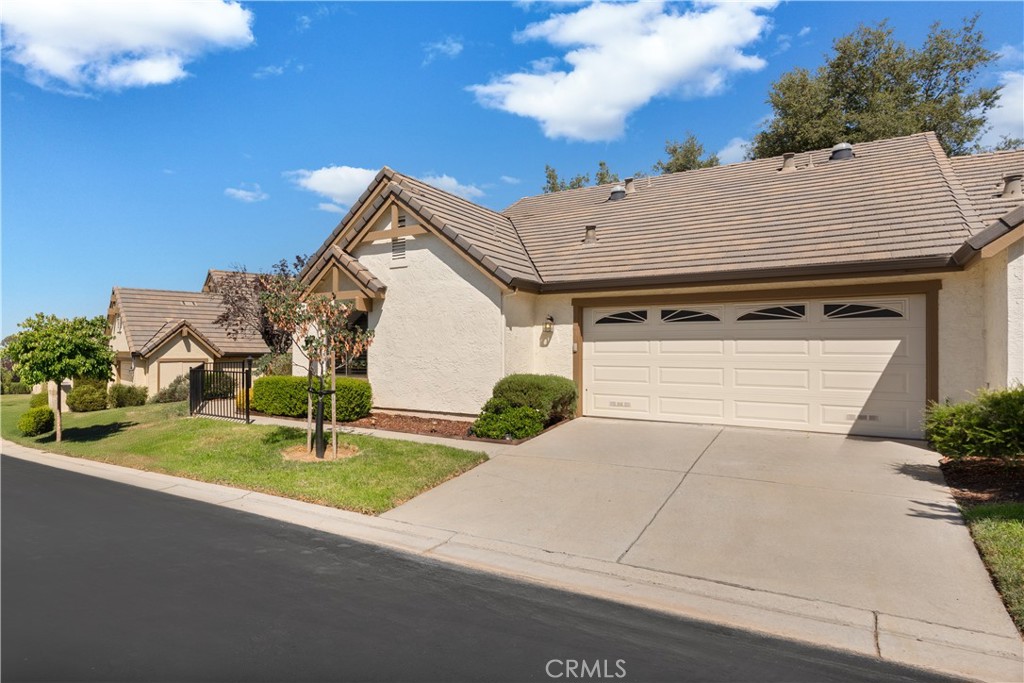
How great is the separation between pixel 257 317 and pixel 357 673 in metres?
18.0

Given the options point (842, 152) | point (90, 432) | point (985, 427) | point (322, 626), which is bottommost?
point (90, 432)

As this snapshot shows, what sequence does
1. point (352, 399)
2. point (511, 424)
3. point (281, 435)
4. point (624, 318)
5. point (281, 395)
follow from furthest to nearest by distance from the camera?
1. point (281, 395)
2. point (352, 399)
3. point (624, 318)
4. point (281, 435)
5. point (511, 424)

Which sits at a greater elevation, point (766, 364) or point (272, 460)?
point (766, 364)

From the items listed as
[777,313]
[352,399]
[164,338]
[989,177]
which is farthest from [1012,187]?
[164,338]

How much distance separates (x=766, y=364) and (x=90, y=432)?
17.2m

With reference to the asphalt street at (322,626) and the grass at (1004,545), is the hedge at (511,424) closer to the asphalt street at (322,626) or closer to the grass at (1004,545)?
the asphalt street at (322,626)

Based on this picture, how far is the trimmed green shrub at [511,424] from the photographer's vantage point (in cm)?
1050

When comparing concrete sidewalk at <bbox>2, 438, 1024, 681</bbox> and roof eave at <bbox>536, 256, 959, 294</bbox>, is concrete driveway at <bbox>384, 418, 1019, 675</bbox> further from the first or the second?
roof eave at <bbox>536, 256, 959, 294</bbox>

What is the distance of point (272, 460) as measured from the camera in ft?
30.3

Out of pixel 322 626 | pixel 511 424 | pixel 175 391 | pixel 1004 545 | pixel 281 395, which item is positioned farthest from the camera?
pixel 175 391

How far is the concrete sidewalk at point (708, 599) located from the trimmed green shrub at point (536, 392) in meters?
4.84

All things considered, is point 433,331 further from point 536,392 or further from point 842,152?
point 842,152

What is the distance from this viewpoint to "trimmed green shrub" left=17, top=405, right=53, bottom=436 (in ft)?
48.1

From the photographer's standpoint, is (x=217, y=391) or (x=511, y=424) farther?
(x=217, y=391)
